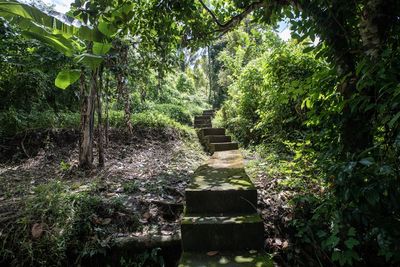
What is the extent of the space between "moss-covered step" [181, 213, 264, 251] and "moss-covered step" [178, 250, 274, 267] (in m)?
0.06

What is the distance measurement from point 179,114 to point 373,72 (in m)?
10.8

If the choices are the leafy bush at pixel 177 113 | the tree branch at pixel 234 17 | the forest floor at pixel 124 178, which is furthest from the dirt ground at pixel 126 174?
the leafy bush at pixel 177 113

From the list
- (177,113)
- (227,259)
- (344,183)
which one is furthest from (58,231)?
(177,113)

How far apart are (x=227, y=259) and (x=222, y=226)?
0.28 m

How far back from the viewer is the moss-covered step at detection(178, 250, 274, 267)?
209cm

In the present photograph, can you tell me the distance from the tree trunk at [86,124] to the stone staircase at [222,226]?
2.31 metres

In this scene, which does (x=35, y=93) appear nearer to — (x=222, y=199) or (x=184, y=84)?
(x=222, y=199)

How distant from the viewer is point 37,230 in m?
2.51

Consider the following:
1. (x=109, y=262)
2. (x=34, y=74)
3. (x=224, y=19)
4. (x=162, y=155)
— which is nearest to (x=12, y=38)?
(x=34, y=74)

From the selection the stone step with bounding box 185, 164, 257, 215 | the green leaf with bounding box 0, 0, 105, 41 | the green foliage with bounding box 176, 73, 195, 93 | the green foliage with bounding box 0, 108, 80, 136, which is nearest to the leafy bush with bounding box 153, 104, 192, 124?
→ the green foliage with bounding box 0, 108, 80, 136

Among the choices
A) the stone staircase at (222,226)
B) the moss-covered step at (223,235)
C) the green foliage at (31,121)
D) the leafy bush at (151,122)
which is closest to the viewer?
the stone staircase at (222,226)

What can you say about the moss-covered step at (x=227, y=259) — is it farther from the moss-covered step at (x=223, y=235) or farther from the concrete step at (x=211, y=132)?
the concrete step at (x=211, y=132)

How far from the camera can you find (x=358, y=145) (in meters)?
1.96

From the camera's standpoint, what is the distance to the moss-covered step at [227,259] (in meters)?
2.09
